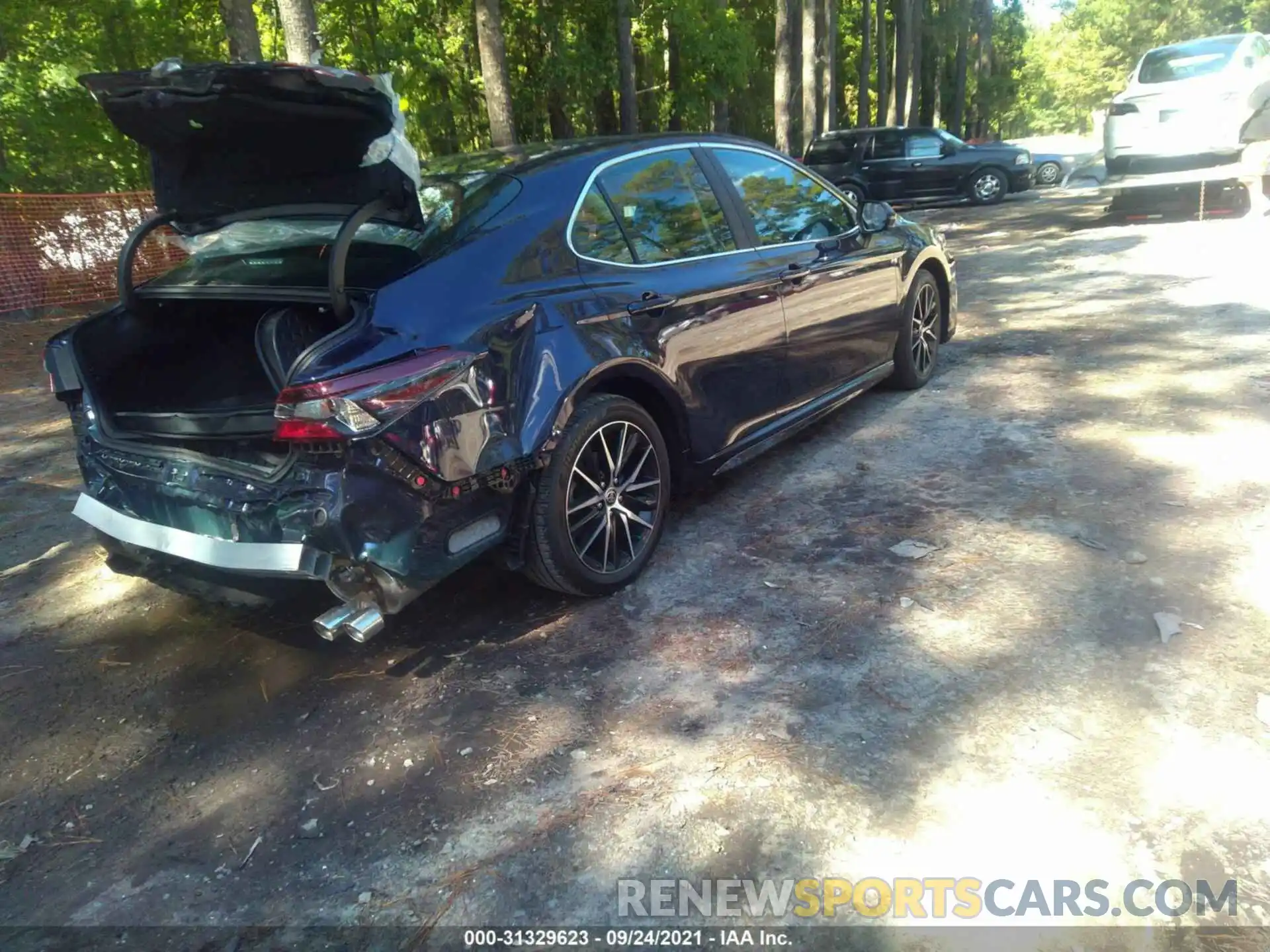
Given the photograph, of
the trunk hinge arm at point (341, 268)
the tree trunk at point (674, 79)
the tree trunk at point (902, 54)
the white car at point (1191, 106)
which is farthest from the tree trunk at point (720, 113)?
the trunk hinge arm at point (341, 268)

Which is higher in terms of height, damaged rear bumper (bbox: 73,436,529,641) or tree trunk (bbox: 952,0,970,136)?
tree trunk (bbox: 952,0,970,136)

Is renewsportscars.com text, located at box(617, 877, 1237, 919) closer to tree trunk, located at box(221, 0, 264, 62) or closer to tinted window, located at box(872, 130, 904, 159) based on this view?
tree trunk, located at box(221, 0, 264, 62)

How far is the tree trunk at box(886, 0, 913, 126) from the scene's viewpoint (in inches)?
1143

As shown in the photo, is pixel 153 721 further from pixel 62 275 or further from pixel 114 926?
pixel 62 275

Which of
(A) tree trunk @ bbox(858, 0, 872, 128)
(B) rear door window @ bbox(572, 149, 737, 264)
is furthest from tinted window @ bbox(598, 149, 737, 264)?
(A) tree trunk @ bbox(858, 0, 872, 128)

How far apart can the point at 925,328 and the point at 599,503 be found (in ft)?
11.0

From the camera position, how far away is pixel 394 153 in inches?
127

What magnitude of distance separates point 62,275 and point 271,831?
1129cm

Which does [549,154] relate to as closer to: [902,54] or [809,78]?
[809,78]

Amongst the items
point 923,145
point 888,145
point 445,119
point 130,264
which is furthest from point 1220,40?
point 445,119

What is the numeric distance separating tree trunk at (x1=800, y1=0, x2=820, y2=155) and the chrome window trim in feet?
56.8

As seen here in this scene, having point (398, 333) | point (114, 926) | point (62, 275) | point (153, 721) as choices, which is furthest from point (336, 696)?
point (62, 275)

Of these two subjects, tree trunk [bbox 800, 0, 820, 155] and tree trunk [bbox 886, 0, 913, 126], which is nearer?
tree trunk [bbox 800, 0, 820, 155]

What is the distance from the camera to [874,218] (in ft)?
17.6
